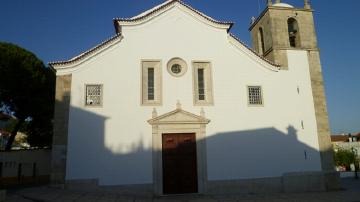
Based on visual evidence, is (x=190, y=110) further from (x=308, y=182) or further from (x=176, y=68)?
(x=308, y=182)

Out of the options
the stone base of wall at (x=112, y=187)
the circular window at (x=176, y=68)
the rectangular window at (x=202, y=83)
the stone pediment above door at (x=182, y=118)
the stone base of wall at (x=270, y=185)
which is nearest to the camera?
the stone base of wall at (x=112, y=187)

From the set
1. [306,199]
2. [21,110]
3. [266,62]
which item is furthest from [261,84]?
[21,110]

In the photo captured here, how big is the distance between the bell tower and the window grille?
8.97 metres

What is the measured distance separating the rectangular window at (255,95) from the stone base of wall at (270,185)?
3.62 metres

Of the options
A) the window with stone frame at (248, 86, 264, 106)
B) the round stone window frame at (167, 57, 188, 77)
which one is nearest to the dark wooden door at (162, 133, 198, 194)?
the round stone window frame at (167, 57, 188, 77)

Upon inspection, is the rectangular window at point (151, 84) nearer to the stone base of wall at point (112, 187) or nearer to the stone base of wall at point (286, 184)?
the stone base of wall at point (112, 187)

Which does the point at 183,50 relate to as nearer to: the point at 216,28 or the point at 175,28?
the point at 175,28

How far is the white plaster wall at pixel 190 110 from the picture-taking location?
13180mm

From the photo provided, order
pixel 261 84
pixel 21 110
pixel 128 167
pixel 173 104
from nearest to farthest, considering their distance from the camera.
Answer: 1. pixel 128 167
2. pixel 173 104
3. pixel 261 84
4. pixel 21 110

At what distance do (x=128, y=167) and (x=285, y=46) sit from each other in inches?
398

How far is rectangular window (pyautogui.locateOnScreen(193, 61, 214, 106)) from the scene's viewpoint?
14422 mm

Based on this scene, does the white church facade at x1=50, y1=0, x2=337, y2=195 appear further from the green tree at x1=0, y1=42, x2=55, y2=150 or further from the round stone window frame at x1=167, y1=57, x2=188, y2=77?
the green tree at x1=0, y1=42, x2=55, y2=150

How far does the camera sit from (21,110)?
24.4 metres

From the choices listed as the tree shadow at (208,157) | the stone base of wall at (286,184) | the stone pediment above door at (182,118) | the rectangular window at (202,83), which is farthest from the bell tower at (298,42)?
the stone pediment above door at (182,118)
